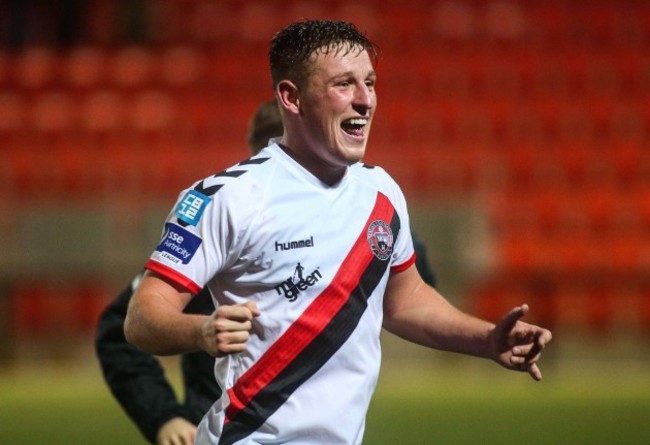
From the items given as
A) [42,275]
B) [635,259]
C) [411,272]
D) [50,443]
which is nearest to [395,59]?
[635,259]

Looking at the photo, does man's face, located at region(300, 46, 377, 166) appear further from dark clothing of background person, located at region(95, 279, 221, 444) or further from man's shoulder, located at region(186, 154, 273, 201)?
dark clothing of background person, located at region(95, 279, 221, 444)

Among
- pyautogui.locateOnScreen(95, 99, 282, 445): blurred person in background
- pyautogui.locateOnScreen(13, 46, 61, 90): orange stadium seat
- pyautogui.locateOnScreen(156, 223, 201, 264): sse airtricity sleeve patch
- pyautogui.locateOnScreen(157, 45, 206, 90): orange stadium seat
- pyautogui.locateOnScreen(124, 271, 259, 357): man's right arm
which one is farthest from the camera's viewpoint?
pyautogui.locateOnScreen(13, 46, 61, 90): orange stadium seat

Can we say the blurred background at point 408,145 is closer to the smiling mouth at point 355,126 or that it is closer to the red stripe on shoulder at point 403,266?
the red stripe on shoulder at point 403,266

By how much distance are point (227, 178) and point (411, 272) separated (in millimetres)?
632

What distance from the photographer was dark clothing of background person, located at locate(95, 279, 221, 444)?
372 centimetres

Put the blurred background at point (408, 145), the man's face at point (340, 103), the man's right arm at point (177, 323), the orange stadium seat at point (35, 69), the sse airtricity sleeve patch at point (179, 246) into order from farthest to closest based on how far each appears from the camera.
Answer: the orange stadium seat at point (35, 69) → the blurred background at point (408, 145) → the man's face at point (340, 103) → the sse airtricity sleeve patch at point (179, 246) → the man's right arm at point (177, 323)

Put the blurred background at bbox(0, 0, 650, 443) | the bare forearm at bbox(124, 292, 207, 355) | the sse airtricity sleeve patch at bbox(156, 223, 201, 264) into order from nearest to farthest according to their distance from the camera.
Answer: the bare forearm at bbox(124, 292, 207, 355)
the sse airtricity sleeve patch at bbox(156, 223, 201, 264)
the blurred background at bbox(0, 0, 650, 443)

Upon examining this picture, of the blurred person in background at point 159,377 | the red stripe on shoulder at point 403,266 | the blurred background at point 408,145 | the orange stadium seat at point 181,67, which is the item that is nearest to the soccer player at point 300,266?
the red stripe on shoulder at point 403,266

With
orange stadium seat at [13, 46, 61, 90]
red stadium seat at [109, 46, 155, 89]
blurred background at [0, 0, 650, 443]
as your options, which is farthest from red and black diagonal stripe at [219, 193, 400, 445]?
orange stadium seat at [13, 46, 61, 90]

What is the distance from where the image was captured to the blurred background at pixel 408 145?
11.4 meters

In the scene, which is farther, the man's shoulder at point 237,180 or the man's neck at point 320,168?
the man's neck at point 320,168

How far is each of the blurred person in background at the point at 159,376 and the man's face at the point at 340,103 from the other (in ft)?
2.56

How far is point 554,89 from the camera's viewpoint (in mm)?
14094

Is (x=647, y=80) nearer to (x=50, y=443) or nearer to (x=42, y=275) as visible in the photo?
(x=42, y=275)
